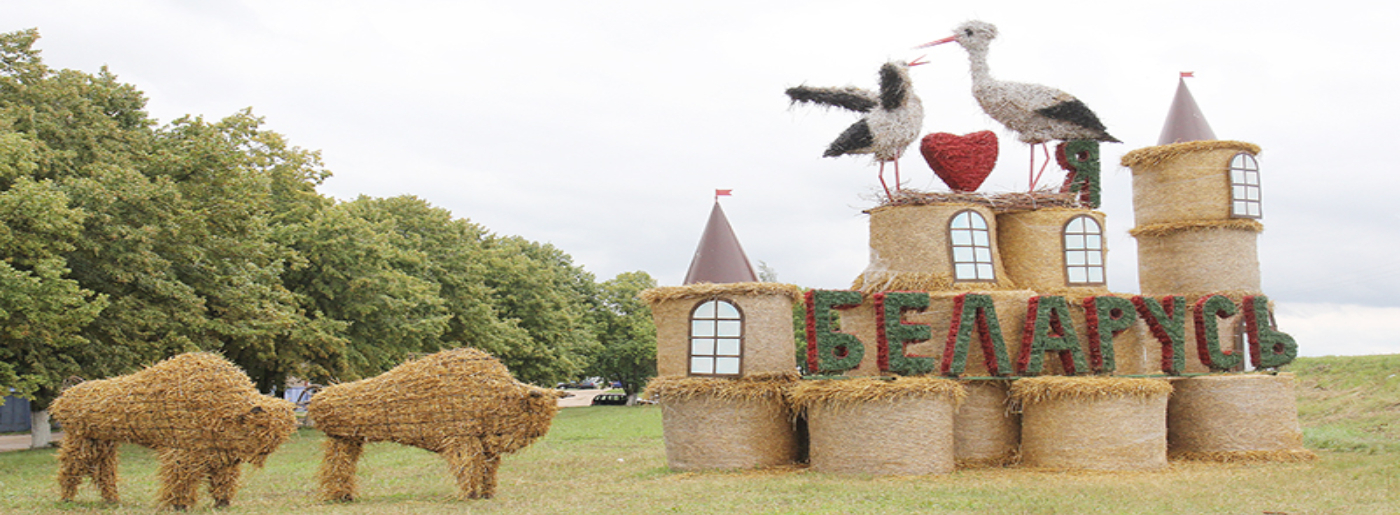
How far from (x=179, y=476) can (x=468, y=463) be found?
314 centimetres

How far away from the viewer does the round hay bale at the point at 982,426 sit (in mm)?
16719

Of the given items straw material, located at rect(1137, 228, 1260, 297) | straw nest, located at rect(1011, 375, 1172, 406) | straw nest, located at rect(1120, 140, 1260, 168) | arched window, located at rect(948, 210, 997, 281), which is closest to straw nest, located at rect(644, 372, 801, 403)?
arched window, located at rect(948, 210, 997, 281)

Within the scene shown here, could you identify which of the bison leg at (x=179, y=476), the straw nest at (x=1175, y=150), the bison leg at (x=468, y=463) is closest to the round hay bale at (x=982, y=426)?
the straw nest at (x=1175, y=150)

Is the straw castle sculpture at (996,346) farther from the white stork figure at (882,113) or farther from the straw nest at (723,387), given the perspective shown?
the white stork figure at (882,113)

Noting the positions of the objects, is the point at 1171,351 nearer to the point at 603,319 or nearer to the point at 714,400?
the point at 714,400

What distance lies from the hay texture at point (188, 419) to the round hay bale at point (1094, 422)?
10813mm

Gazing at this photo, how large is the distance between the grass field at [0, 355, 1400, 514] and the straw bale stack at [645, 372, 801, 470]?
38cm

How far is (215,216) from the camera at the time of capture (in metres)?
21.7

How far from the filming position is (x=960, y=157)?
59.1 ft

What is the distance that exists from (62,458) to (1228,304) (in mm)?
17364

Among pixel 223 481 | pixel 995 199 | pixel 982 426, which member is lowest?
pixel 223 481

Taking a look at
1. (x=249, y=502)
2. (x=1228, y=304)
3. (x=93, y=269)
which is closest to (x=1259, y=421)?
(x=1228, y=304)

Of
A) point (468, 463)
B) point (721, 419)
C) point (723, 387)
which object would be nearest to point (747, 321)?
point (723, 387)

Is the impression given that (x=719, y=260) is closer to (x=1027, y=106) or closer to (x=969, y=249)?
(x=969, y=249)
